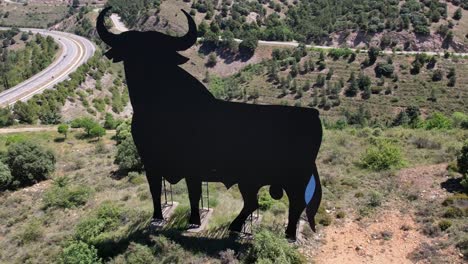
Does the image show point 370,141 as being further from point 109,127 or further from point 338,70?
point 338,70

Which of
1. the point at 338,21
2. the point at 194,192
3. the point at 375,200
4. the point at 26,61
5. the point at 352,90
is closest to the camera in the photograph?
the point at 194,192

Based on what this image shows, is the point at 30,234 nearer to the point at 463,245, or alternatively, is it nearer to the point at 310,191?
the point at 310,191

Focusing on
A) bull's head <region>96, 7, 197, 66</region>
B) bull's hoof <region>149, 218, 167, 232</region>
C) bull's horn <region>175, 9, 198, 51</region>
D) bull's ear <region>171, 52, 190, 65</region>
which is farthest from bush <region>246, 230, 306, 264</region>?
bull's horn <region>175, 9, 198, 51</region>

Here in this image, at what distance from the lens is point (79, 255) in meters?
13.2

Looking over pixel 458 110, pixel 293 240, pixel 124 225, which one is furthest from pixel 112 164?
pixel 458 110

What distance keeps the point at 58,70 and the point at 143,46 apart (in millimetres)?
52984

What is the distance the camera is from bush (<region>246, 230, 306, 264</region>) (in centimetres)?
1290

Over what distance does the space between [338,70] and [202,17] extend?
39059 millimetres

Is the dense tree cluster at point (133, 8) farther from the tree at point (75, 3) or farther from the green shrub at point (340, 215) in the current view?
the green shrub at point (340, 215)

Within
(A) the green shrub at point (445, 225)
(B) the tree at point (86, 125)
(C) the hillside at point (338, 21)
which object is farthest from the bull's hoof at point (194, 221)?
(C) the hillside at point (338, 21)

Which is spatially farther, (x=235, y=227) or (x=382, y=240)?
(x=382, y=240)

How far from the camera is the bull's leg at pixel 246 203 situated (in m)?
13.4

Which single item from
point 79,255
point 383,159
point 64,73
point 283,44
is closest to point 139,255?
point 79,255

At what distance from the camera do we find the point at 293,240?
14.3 meters
